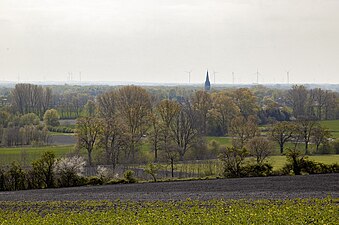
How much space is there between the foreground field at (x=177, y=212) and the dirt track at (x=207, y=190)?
2462 millimetres

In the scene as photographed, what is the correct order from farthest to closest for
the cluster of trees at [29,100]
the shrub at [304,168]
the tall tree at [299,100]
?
the cluster of trees at [29,100] < the tall tree at [299,100] < the shrub at [304,168]

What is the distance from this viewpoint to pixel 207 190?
34.2 meters

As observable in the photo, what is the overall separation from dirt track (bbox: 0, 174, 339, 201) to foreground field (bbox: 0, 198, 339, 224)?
246cm

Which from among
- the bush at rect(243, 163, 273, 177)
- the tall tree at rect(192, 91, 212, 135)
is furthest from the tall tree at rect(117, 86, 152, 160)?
the bush at rect(243, 163, 273, 177)

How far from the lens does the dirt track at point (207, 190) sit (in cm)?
3055

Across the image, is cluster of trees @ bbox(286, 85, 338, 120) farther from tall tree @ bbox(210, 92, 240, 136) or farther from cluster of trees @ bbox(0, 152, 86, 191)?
cluster of trees @ bbox(0, 152, 86, 191)

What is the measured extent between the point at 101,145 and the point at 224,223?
3831 centimetres

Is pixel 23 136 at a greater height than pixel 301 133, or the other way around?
pixel 301 133

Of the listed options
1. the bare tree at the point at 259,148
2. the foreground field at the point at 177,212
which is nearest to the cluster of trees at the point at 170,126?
the bare tree at the point at 259,148

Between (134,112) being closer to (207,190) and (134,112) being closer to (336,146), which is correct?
(336,146)

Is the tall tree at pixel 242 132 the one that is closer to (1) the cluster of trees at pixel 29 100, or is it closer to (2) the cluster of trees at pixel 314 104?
(2) the cluster of trees at pixel 314 104

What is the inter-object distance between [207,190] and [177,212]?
397 inches

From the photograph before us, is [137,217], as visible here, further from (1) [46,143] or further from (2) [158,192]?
(1) [46,143]

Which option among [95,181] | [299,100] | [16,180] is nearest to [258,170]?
[95,181]
